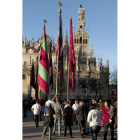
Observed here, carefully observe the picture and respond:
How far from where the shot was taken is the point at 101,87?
57000mm

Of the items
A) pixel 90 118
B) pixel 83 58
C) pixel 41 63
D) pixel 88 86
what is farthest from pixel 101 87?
pixel 90 118

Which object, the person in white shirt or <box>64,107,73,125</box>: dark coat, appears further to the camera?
<box>64,107,73,125</box>: dark coat

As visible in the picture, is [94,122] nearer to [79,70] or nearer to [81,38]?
[79,70]

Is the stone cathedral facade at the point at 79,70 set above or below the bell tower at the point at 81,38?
below

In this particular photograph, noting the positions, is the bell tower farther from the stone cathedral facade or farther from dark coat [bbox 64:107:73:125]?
dark coat [bbox 64:107:73:125]

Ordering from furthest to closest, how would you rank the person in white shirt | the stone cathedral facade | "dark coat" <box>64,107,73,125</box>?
1. the stone cathedral facade
2. "dark coat" <box>64,107,73,125</box>
3. the person in white shirt

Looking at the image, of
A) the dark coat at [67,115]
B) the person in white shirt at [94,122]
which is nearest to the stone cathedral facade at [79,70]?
the dark coat at [67,115]

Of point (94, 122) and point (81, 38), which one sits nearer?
point (94, 122)

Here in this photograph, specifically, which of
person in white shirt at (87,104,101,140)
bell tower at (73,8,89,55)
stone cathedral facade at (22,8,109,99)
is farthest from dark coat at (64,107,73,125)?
bell tower at (73,8,89,55)

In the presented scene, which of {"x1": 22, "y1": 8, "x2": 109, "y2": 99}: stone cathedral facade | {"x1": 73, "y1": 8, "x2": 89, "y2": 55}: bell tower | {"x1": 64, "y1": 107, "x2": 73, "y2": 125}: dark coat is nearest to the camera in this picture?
{"x1": 64, "y1": 107, "x2": 73, "y2": 125}: dark coat

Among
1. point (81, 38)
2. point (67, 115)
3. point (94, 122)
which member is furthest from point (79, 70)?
point (94, 122)

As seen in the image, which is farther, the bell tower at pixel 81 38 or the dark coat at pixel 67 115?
the bell tower at pixel 81 38

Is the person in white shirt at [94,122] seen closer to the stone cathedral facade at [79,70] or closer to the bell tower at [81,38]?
the stone cathedral facade at [79,70]
